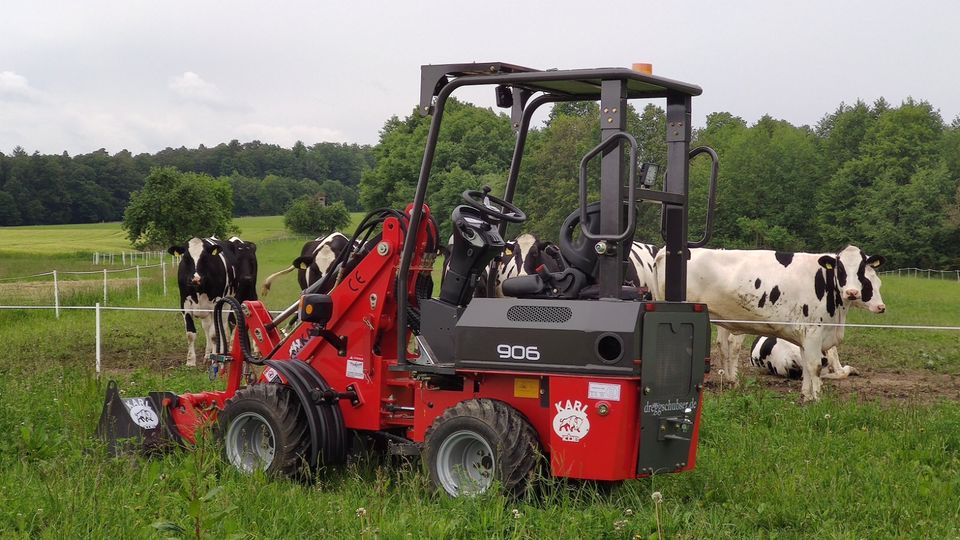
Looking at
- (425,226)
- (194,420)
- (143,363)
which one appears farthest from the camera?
(143,363)

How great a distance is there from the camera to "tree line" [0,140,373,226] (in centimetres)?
9925

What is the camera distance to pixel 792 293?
1466 cm

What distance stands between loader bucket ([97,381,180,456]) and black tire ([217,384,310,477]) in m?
0.51

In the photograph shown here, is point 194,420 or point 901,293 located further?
point 901,293

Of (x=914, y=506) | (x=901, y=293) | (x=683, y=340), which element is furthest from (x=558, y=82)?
(x=901, y=293)

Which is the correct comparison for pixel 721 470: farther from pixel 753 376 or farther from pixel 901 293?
pixel 901 293

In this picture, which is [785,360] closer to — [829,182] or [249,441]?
[249,441]

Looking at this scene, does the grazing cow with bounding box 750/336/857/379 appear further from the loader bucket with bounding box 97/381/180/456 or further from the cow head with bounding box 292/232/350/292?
the loader bucket with bounding box 97/381/180/456

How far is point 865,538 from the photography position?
6.15 meters

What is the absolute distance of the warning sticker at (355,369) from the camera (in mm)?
7699

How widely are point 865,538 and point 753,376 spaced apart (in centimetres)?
980

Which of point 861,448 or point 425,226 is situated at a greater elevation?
point 425,226

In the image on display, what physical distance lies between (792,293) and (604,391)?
9.18 m

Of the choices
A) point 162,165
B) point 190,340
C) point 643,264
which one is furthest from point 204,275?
point 162,165
